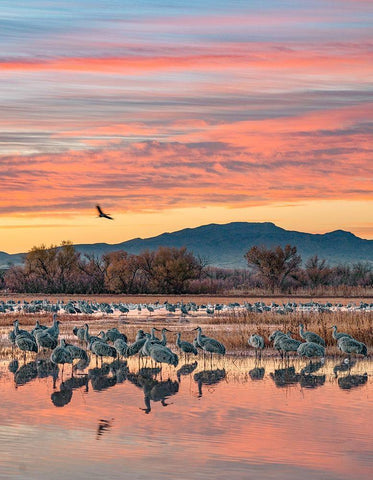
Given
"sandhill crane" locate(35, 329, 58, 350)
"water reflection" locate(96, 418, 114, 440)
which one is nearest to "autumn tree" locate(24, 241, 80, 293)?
"sandhill crane" locate(35, 329, 58, 350)

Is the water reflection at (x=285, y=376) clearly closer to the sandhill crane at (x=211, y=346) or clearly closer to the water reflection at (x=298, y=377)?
the water reflection at (x=298, y=377)

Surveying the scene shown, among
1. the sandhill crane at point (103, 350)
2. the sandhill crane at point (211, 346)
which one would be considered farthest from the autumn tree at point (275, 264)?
the sandhill crane at point (103, 350)

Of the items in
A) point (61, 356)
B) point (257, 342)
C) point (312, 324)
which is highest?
point (312, 324)

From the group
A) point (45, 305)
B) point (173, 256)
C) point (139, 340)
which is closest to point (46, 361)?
point (139, 340)

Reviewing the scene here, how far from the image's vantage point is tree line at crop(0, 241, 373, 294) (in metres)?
75.2

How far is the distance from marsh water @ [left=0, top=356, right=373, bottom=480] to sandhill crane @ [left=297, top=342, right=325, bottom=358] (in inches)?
32.4

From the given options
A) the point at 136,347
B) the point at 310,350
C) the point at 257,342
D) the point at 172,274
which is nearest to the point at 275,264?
the point at 172,274

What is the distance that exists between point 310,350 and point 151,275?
5384 centimetres

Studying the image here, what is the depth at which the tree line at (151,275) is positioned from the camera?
75250 millimetres

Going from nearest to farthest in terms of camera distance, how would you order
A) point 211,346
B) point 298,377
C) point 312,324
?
point 298,377 → point 211,346 → point 312,324

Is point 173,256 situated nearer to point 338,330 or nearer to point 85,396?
point 338,330

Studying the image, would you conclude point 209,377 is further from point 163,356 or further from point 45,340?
point 45,340

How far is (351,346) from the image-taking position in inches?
957

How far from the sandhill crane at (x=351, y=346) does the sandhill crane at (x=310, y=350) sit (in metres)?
0.92
